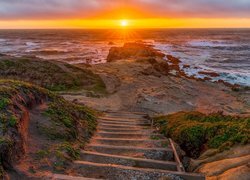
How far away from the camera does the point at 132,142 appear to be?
28.4 ft

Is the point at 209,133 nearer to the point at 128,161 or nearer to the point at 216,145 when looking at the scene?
the point at 216,145

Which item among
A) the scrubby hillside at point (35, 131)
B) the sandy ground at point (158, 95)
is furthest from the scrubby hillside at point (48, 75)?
the scrubby hillside at point (35, 131)

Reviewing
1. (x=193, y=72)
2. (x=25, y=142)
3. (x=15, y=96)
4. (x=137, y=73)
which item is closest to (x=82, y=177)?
(x=25, y=142)

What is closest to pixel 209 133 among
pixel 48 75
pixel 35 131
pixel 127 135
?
pixel 127 135

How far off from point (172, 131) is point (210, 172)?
133 inches

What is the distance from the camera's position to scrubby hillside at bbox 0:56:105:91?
2103cm

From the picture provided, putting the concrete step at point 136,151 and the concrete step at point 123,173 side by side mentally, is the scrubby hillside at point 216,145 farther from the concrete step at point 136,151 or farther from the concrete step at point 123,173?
the concrete step at point 136,151

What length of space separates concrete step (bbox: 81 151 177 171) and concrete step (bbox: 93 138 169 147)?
1.24 metres

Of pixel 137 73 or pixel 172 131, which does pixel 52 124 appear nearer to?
pixel 172 131

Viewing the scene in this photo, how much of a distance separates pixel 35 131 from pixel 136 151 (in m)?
2.84

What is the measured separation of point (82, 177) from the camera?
5992 millimetres

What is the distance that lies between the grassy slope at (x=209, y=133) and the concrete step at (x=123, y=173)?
4.98 ft

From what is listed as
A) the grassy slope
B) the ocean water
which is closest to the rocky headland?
the grassy slope

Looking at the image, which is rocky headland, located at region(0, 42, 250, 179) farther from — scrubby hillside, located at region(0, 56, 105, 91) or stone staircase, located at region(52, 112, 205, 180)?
scrubby hillside, located at region(0, 56, 105, 91)
